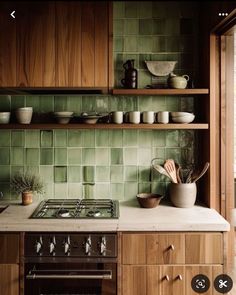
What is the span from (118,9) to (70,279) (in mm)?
1949

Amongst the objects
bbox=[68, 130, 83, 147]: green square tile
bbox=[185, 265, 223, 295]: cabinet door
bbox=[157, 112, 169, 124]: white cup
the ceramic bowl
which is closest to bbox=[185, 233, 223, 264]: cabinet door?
bbox=[185, 265, 223, 295]: cabinet door

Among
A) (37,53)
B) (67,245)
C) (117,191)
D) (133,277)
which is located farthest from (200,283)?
(37,53)

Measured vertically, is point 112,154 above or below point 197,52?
below

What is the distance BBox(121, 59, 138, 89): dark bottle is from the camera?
279cm

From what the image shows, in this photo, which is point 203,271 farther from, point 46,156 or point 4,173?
point 4,173

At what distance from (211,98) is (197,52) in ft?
1.50

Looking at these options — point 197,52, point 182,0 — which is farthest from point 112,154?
point 182,0

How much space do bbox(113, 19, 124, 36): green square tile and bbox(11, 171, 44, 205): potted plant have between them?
1.24m

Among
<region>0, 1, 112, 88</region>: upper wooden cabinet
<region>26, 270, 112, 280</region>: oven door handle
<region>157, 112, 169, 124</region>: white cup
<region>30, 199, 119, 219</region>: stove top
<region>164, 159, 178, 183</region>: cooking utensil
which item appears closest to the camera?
<region>26, 270, 112, 280</region>: oven door handle

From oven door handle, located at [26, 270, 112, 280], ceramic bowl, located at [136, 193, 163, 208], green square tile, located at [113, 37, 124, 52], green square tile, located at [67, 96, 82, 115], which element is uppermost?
green square tile, located at [113, 37, 124, 52]

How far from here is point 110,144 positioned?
9.95 feet

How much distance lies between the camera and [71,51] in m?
2.63

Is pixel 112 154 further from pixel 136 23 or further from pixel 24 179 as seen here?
pixel 136 23

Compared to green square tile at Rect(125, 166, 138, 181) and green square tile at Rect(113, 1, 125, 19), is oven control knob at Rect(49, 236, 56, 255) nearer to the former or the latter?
green square tile at Rect(125, 166, 138, 181)
